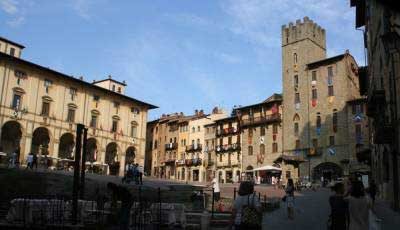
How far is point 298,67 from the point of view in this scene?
67000 millimetres

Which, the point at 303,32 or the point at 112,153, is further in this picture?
the point at 303,32

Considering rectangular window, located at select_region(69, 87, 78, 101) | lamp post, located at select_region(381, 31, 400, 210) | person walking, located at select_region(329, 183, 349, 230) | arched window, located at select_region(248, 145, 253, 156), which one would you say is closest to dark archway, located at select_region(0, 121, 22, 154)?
rectangular window, located at select_region(69, 87, 78, 101)

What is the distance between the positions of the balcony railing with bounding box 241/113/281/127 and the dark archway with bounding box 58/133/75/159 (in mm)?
28524


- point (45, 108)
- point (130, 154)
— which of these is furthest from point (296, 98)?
point (45, 108)

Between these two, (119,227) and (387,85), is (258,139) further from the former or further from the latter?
(119,227)

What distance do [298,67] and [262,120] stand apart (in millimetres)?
9554

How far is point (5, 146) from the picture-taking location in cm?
4775

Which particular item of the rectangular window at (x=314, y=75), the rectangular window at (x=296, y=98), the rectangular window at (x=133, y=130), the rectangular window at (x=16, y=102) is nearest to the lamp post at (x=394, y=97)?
the rectangular window at (x=16, y=102)

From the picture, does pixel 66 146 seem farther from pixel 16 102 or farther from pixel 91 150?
pixel 16 102

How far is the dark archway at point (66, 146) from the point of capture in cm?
5348

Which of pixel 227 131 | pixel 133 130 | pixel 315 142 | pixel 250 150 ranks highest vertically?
pixel 227 131

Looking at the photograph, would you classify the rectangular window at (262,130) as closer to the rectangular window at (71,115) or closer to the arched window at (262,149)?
the arched window at (262,149)

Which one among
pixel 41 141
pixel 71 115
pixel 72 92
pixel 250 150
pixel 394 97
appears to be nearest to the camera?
pixel 394 97

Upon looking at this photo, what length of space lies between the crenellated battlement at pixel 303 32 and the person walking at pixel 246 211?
6360cm
